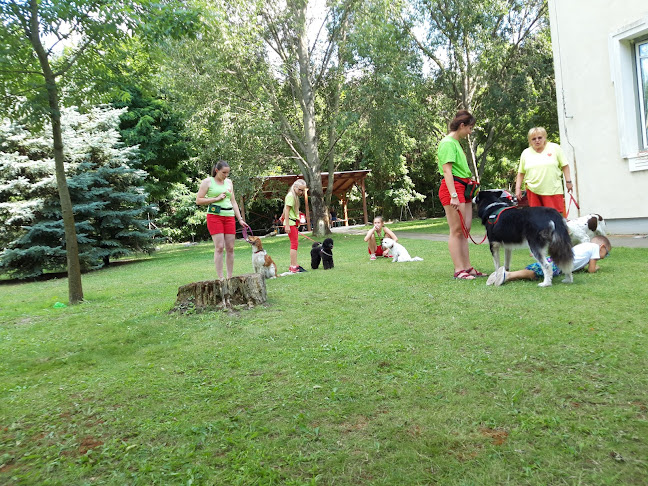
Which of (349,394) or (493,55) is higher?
(493,55)

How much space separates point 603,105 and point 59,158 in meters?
9.84

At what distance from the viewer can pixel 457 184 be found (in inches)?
232

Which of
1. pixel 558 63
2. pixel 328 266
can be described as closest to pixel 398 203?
pixel 558 63

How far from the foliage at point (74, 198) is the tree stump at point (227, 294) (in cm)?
951

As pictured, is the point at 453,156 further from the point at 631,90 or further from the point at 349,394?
the point at 631,90

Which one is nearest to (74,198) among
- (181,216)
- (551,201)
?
(551,201)

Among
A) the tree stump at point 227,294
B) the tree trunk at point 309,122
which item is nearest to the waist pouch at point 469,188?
the tree stump at point 227,294

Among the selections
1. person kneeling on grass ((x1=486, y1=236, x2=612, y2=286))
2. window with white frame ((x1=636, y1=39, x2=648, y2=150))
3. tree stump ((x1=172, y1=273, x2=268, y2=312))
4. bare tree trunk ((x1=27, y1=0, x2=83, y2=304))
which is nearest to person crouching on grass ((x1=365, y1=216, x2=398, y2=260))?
person kneeling on grass ((x1=486, y1=236, x2=612, y2=286))

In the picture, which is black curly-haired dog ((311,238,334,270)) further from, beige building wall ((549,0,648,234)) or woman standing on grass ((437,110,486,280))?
beige building wall ((549,0,648,234))

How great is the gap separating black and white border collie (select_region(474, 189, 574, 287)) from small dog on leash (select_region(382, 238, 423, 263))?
342 centimetres

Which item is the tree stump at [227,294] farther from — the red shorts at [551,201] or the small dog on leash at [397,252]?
the small dog on leash at [397,252]

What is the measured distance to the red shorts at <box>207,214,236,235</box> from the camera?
6.41m

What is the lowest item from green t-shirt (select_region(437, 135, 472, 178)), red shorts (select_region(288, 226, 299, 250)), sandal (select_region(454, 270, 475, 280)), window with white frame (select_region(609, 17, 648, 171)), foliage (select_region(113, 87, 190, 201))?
sandal (select_region(454, 270, 475, 280))

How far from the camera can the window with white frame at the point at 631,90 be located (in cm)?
863
